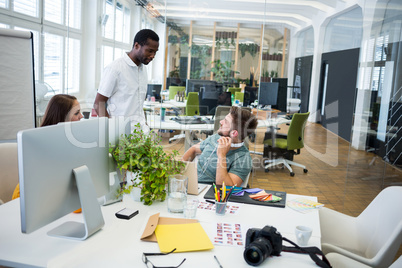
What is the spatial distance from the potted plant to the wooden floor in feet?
6.50

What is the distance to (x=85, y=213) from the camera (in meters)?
1.57

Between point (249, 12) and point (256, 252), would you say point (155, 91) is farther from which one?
point (256, 252)

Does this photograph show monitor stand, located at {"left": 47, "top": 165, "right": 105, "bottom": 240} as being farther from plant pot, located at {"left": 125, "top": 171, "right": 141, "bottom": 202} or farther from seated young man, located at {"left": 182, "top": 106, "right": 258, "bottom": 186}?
seated young man, located at {"left": 182, "top": 106, "right": 258, "bottom": 186}

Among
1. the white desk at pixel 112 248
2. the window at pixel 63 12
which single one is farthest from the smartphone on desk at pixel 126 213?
the window at pixel 63 12

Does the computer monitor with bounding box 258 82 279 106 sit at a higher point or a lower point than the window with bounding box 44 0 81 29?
lower

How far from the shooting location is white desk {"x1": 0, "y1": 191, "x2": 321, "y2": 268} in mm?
1381

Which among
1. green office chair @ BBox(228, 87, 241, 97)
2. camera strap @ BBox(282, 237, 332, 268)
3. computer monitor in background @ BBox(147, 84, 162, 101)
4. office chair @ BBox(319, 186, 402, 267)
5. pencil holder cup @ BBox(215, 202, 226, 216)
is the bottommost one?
office chair @ BBox(319, 186, 402, 267)

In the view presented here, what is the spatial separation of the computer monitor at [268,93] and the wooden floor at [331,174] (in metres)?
0.60

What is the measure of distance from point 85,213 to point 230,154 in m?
1.39

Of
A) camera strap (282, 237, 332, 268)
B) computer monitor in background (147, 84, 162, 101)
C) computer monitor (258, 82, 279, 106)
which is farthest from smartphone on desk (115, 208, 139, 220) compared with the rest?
computer monitor in background (147, 84, 162, 101)

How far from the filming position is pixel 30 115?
3.51 meters

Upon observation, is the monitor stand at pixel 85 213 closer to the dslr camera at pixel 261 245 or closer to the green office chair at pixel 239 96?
the dslr camera at pixel 261 245

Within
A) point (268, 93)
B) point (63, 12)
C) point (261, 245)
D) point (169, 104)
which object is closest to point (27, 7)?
point (63, 12)

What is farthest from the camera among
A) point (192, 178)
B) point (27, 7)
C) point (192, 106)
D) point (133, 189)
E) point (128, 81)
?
point (192, 106)
